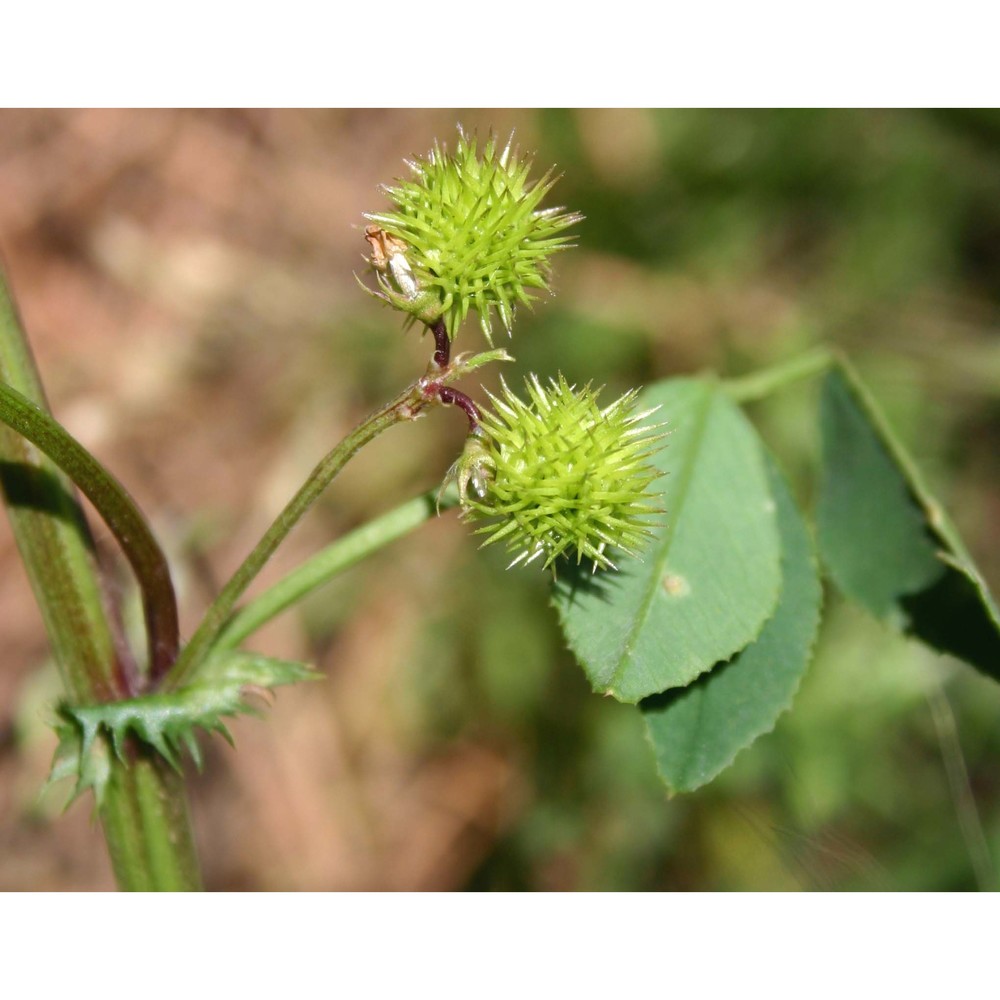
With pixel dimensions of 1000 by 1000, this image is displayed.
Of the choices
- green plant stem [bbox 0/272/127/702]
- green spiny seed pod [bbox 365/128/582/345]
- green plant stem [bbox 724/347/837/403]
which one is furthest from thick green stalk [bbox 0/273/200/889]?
green plant stem [bbox 724/347/837/403]

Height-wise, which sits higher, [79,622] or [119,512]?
[119,512]

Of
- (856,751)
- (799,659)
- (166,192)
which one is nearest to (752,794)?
(856,751)

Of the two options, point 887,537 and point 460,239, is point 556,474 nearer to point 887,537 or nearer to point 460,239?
point 460,239

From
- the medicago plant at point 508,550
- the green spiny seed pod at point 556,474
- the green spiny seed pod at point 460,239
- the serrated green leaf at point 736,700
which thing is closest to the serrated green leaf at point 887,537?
the medicago plant at point 508,550

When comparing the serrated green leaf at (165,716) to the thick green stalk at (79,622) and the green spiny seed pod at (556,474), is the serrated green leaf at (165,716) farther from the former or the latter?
the green spiny seed pod at (556,474)

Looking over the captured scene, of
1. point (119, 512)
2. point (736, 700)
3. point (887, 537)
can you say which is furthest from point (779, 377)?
point (119, 512)

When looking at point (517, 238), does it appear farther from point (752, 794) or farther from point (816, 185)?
point (816, 185)
